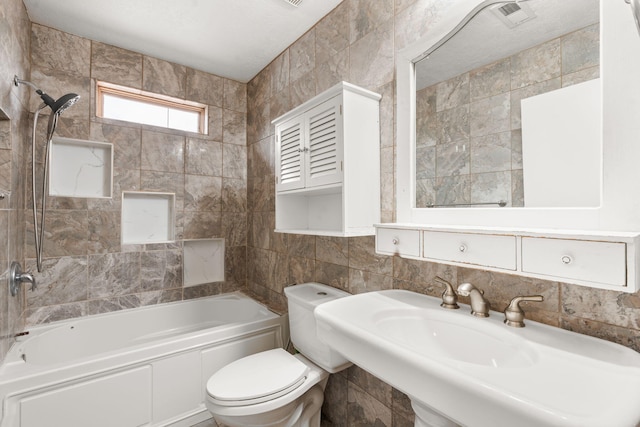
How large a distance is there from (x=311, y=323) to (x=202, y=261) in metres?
1.53

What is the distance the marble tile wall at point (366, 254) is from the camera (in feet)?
2.92

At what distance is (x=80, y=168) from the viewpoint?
2.17m

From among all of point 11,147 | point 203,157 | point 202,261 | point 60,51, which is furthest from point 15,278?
point 60,51

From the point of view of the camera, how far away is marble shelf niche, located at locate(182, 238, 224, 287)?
2.57 meters

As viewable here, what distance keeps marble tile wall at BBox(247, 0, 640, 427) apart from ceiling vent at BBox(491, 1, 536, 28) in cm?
24

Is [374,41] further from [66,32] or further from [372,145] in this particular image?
[66,32]

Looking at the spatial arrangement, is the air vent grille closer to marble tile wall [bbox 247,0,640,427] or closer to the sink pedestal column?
marble tile wall [bbox 247,0,640,427]

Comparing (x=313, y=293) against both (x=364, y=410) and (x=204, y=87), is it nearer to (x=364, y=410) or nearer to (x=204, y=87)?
(x=364, y=410)

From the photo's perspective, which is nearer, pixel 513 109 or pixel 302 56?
pixel 513 109

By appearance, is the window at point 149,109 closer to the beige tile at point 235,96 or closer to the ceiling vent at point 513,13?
the beige tile at point 235,96

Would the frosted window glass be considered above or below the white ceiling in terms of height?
below

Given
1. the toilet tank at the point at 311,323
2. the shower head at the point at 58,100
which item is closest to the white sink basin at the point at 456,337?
the toilet tank at the point at 311,323

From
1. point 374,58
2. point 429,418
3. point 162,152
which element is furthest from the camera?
point 162,152

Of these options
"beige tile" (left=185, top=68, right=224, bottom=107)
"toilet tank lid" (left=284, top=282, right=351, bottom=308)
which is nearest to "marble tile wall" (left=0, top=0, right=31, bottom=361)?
"beige tile" (left=185, top=68, right=224, bottom=107)
